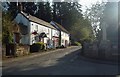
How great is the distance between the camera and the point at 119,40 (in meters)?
31.0

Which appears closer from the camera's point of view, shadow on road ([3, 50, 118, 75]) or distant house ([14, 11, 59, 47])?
shadow on road ([3, 50, 118, 75])

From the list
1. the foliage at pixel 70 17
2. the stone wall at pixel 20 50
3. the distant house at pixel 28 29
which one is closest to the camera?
the stone wall at pixel 20 50

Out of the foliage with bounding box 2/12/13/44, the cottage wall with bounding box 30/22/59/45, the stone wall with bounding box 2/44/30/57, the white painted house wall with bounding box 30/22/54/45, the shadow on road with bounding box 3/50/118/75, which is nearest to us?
the shadow on road with bounding box 3/50/118/75

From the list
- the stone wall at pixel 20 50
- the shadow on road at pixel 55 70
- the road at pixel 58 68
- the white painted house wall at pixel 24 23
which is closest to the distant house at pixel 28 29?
the white painted house wall at pixel 24 23

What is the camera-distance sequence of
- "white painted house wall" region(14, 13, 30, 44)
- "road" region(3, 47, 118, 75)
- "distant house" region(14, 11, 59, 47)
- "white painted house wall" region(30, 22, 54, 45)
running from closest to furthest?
"road" region(3, 47, 118, 75)
"distant house" region(14, 11, 59, 47)
"white painted house wall" region(14, 13, 30, 44)
"white painted house wall" region(30, 22, 54, 45)

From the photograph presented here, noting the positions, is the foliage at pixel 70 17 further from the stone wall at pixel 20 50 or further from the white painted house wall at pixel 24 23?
the stone wall at pixel 20 50

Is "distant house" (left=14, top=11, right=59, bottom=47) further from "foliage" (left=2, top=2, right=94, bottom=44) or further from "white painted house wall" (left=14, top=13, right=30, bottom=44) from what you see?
"foliage" (left=2, top=2, right=94, bottom=44)

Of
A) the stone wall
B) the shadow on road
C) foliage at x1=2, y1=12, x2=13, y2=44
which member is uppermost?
foliage at x1=2, y1=12, x2=13, y2=44

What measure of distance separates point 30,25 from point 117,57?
83.2ft

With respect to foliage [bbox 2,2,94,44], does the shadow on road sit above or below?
below

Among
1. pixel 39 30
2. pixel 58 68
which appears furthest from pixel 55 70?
pixel 39 30

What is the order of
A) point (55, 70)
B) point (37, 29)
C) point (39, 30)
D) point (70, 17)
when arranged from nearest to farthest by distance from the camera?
point (55, 70) < point (37, 29) < point (39, 30) < point (70, 17)

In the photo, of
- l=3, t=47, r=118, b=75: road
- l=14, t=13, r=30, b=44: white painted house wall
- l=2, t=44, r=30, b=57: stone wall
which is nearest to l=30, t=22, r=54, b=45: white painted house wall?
l=14, t=13, r=30, b=44: white painted house wall

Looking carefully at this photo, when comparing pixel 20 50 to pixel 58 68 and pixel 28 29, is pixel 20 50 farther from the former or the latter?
pixel 58 68
